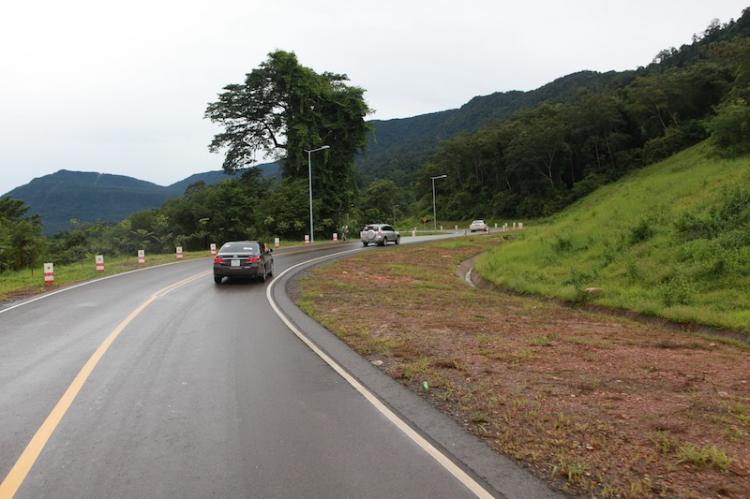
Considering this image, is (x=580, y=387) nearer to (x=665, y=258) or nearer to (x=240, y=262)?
(x=665, y=258)

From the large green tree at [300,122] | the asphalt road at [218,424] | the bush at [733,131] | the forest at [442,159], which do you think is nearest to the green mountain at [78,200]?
the forest at [442,159]

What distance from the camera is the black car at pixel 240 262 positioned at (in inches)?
658

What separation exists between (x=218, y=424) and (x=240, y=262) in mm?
12611

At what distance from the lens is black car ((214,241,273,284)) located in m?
16.7

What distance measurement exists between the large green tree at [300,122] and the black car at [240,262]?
30.2 meters

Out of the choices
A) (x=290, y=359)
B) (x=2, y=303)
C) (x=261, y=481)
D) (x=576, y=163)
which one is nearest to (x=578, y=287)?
(x=290, y=359)

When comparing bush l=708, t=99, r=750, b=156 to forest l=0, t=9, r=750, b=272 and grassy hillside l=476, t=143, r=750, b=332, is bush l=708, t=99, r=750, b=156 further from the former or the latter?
grassy hillside l=476, t=143, r=750, b=332

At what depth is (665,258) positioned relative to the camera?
45.9ft

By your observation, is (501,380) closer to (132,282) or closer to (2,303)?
(2,303)

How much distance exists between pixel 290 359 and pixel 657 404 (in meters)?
4.92

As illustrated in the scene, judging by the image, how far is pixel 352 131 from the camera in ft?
169

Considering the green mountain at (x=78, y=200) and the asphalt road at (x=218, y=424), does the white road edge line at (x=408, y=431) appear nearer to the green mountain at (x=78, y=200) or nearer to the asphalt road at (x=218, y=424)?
the asphalt road at (x=218, y=424)

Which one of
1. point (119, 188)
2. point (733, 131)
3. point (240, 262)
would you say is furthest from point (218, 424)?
point (119, 188)


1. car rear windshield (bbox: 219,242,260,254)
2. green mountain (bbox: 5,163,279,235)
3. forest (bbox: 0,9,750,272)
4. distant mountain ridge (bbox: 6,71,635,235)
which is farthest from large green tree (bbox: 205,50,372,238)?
green mountain (bbox: 5,163,279,235)
